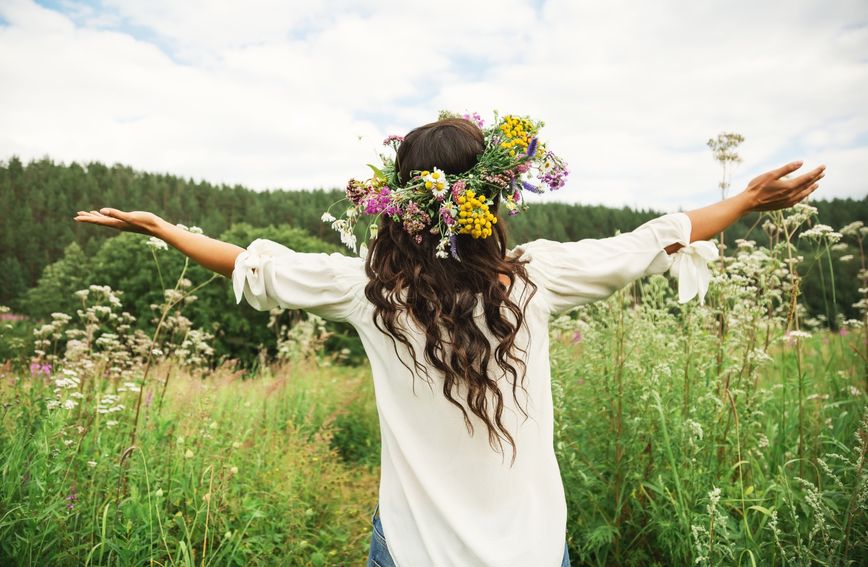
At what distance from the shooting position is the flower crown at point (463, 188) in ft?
5.24

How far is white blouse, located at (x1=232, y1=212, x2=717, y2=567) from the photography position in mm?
1571

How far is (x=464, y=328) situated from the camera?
1590 mm

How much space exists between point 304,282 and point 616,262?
89 cm

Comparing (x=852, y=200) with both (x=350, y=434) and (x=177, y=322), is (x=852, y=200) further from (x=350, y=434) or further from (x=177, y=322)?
(x=177, y=322)

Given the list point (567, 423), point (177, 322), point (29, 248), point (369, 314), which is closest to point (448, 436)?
point (369, 314)

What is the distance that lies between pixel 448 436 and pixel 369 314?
40 centimetres

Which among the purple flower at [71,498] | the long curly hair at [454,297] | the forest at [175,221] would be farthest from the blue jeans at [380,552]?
the forest at [175,221]

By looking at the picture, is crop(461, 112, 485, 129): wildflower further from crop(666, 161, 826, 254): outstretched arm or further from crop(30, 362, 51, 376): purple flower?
crop(30, 362, 51, 376): purple flower

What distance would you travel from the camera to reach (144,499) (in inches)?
117

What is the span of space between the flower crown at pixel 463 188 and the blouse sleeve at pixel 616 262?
0.69 ft

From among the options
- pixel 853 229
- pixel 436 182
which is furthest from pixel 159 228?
pixel 853 229

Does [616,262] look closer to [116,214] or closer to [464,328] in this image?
[464,328]

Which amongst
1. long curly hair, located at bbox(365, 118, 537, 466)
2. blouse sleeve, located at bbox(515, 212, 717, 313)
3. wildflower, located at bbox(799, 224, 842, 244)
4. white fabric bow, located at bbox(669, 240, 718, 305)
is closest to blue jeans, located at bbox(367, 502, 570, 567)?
long curly hair, located at bbox(365, 118, 537, 466)

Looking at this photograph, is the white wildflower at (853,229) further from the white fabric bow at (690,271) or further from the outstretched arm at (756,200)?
the white fabric bow at (690,271)
